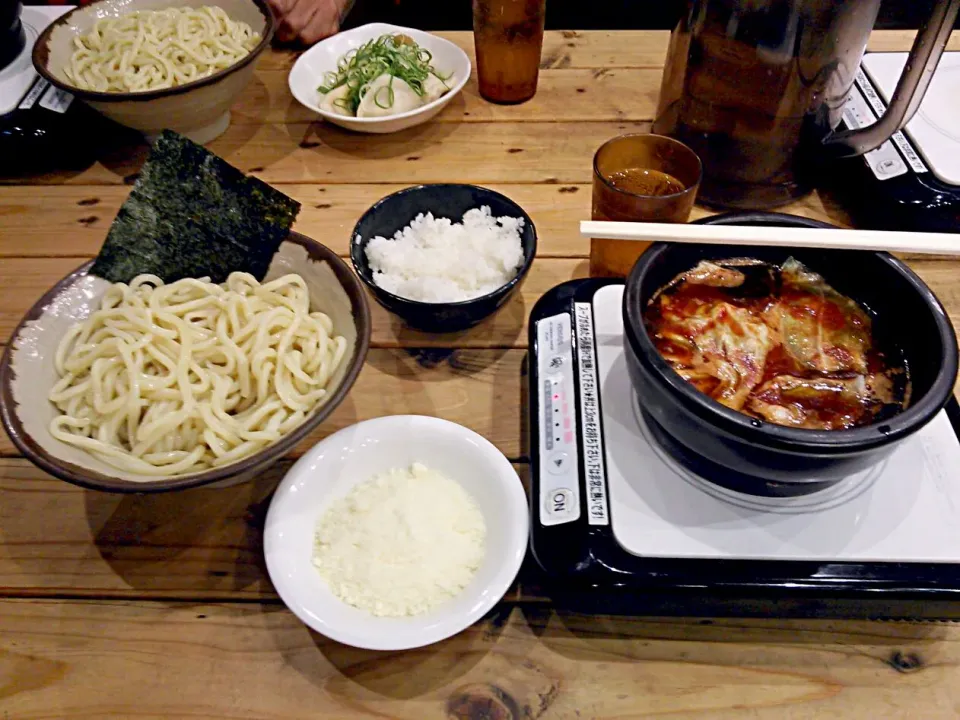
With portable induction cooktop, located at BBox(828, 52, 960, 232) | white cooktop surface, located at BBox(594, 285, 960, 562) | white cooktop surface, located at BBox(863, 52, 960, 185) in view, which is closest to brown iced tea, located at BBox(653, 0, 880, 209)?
portable induction cooktop, located at BBox(828, 52, 960, 232)

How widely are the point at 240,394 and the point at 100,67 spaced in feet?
3.84

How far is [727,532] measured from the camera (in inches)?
36.1

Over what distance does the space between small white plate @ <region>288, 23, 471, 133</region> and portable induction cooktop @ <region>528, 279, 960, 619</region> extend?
1.08 m

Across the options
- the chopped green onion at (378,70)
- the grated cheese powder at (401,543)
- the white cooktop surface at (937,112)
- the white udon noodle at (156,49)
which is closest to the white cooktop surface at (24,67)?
the white udon noodle at (156,49)

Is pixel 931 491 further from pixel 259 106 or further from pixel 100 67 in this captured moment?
pixel 100 67

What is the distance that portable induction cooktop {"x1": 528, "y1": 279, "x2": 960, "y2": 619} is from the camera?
0.88 meters

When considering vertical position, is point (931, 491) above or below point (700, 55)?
below

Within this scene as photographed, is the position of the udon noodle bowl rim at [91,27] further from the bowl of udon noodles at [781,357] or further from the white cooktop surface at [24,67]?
the bowl of udon noodles at [781,357]

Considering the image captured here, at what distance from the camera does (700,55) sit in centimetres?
138

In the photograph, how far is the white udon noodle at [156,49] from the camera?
5.65 ft

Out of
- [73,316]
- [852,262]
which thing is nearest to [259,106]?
[73,316]

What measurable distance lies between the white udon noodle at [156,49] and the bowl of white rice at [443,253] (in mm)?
777

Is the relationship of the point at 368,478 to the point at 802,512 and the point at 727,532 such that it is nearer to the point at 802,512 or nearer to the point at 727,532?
the point at 727,532

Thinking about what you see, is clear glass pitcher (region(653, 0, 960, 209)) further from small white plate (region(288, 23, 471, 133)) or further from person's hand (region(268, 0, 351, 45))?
person's hand (region(268, 0, 351, 45))
